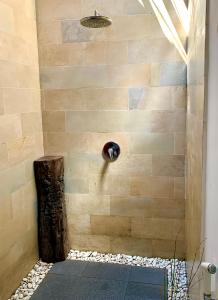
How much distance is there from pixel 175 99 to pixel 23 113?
1274 mm

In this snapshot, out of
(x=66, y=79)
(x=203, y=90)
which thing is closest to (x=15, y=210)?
(x=66, y=79)

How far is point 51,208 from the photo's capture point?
8.69 feet

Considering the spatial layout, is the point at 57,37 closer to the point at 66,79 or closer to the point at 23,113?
the point at 66,79

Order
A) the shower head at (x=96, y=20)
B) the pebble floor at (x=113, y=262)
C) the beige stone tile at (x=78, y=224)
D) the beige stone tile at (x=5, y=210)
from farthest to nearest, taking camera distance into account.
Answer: the beige stone tile at (x=78, y=224)
the pebble floor at (x=113, y=262)
the beige stone tile at (x=5, y=210)
the shower head at (x=96, y=20)

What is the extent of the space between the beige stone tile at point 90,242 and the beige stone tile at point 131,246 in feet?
0.19

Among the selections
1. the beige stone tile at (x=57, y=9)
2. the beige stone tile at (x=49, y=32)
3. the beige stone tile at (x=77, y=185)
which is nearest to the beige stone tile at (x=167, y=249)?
the beige stone tile at (x=77, y=185)

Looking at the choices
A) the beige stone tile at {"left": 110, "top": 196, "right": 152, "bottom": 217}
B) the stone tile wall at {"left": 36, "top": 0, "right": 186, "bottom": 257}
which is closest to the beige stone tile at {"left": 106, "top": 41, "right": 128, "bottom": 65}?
the stone tile wall at {"left": 36, "top": 0, "right": 186, "bottom": 257}

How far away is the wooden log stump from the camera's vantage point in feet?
8.52

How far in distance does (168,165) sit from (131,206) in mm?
519

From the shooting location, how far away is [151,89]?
2533 mm

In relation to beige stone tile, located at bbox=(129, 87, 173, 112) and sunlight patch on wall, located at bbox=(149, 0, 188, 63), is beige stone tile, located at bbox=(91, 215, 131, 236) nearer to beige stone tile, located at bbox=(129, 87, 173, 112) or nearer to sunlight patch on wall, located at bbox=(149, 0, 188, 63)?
beige stone tile, located at bbox=(129, 87, 173, 112)

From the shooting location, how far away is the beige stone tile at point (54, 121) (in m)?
2.73

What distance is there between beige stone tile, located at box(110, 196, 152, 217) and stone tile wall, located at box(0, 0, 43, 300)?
0.73 metres

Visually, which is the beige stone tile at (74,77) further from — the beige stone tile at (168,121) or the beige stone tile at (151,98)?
the beige stone tile at (168,121)
